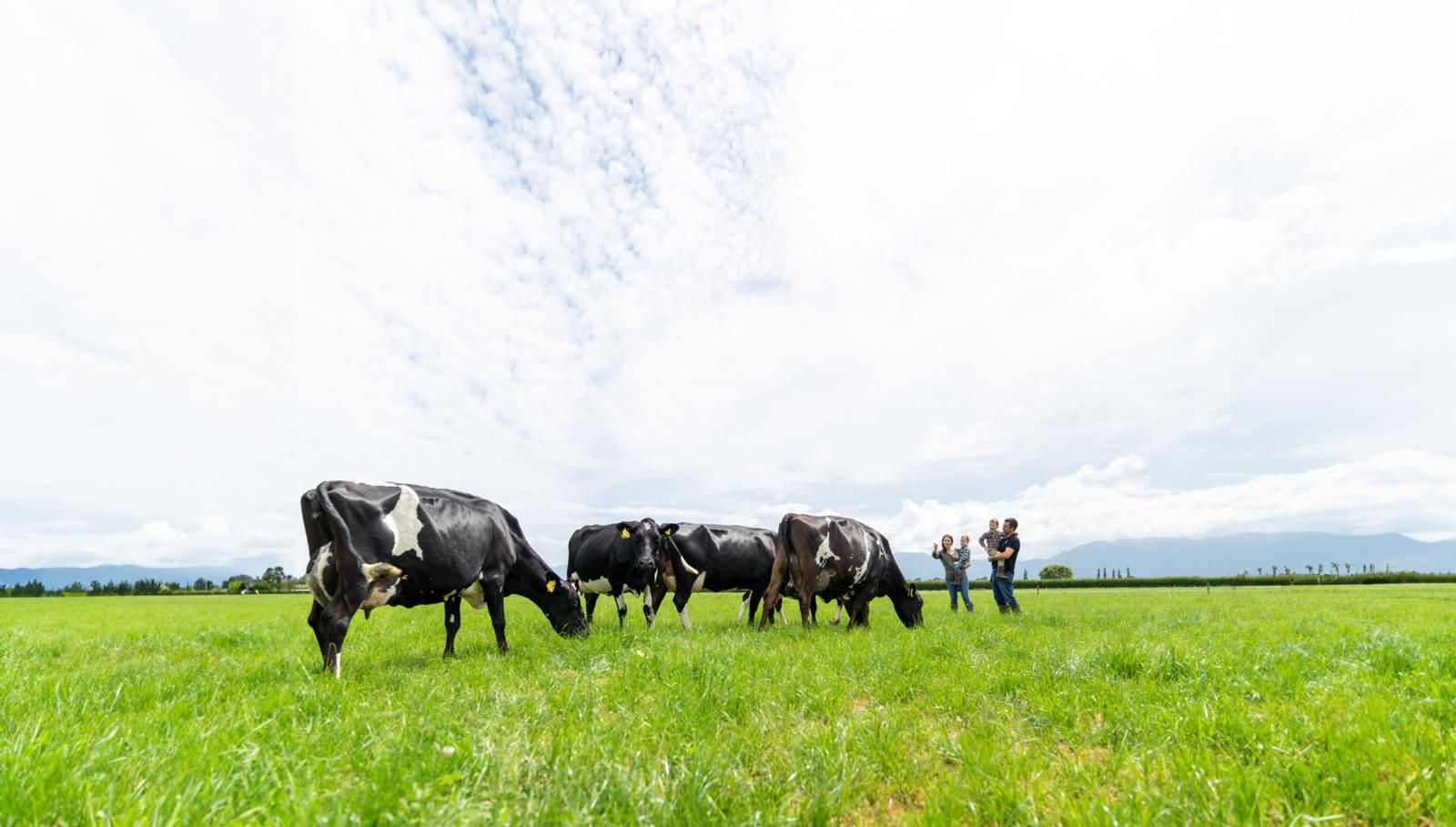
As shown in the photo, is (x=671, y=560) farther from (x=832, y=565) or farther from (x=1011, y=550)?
(x=1011, y=550)

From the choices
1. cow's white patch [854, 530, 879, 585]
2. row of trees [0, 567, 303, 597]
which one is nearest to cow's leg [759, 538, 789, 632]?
cow's white patch [854, 530, 879, 585]

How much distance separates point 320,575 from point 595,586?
902 cm

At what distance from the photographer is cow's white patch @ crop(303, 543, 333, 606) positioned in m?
7.85

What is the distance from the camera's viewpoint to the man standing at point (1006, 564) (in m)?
15.7

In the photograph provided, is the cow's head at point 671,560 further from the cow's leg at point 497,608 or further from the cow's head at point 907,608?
the cow's leg at point 497,608

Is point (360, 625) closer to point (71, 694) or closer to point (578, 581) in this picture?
point (578, 581)

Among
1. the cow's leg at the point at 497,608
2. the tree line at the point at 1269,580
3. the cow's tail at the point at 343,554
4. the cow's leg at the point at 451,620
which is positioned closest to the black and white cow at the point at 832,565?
the cow's leg at the point at 497,608

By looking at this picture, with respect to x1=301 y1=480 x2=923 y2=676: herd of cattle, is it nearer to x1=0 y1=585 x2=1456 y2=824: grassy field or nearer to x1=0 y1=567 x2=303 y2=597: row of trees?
x1=0 y1=585 x2=1456 y2=824: grassy field

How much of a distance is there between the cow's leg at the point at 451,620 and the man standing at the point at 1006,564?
1227cm

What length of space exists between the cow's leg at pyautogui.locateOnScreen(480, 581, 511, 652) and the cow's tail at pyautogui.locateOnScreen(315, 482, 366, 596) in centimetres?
231

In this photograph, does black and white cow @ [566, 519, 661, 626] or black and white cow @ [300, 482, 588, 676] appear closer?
black and white cow @ [300, 482, 588, 676]

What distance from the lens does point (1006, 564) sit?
52.1 feet

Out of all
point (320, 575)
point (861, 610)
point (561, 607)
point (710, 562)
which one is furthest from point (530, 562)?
point (861, 610)

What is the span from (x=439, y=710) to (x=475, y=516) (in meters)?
5.38
